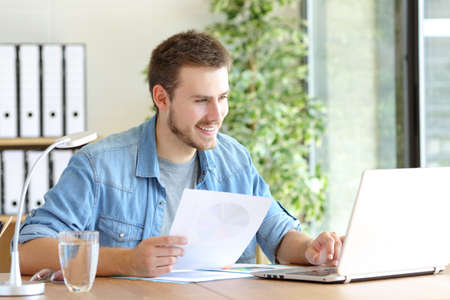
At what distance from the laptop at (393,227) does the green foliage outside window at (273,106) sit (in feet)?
6.40

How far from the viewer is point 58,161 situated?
123 inches

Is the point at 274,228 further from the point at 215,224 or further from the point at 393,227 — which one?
the point at 393,227

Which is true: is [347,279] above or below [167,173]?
below

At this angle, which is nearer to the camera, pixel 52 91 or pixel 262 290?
pixel 262 290

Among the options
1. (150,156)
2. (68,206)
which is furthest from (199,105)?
(68,206)

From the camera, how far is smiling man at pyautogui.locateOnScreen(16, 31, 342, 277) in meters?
1.68

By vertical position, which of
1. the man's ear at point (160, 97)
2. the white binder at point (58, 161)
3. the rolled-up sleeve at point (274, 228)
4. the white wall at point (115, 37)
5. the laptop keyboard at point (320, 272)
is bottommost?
the laptop keyboard at point (320, 272)

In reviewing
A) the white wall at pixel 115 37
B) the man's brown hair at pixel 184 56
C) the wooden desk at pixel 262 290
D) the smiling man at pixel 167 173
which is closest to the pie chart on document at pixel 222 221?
the wooden desk at pixel 262 290

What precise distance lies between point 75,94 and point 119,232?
149 cm

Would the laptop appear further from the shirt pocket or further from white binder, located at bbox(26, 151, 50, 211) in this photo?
white binder, located at bbox(26, 151, 50, 211)

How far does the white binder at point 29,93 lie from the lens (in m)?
3.08

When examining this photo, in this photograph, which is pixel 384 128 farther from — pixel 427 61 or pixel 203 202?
pixel 203 202

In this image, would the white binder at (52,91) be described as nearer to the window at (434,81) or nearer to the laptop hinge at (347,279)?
the window at (434,81)

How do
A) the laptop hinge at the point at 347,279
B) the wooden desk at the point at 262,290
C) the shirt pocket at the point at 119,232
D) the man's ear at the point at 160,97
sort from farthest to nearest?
the man's ear at the point at 160,97 < the shirt pocket at the point at 119,232 < the laptop hinge at the point at 347,279 < the wooden desk at the point at 262,290
